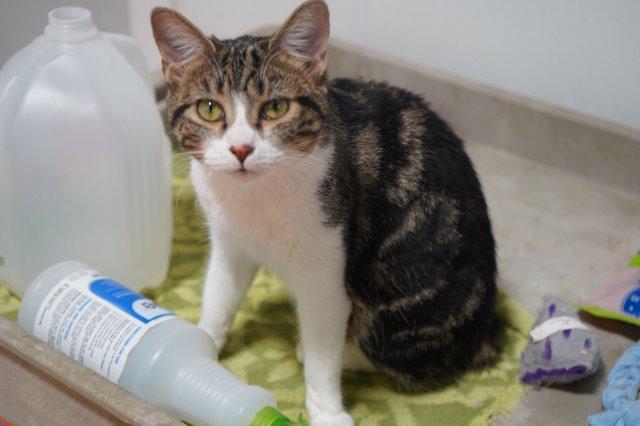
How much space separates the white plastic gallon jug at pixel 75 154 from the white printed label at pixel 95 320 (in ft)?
0.69

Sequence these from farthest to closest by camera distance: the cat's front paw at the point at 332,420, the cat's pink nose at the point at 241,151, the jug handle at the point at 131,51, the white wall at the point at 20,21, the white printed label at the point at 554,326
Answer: the white wall at the point at 20,21
the jug handle at the point at 131,51
the white printed label at the point at 554,326
the cat's front paw at the point at 332,420
the cat's pink nose at the point at 241,151

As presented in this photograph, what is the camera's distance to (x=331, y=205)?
1431 millimetres

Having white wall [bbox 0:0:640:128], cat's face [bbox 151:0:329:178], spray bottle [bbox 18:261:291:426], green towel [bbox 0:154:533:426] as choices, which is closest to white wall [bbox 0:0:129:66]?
white wall [bbox 0:0:640:128]

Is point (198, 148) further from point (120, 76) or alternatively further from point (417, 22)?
point (417, 22)

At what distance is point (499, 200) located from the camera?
222cm

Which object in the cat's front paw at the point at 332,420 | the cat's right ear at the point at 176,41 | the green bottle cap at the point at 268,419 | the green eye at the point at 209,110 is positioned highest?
the cat's right ear at the point at 176,41

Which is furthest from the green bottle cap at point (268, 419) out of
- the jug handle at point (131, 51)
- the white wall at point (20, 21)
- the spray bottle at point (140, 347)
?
the white wall at point (20, 21)

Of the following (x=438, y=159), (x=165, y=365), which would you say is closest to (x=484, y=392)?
(x=438, y=159)

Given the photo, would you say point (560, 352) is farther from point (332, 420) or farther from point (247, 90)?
point (247, 90)

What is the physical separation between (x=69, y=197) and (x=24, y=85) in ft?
0.78

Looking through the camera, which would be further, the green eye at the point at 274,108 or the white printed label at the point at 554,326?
the white printed label at the point at 554,326

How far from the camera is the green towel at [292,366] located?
162cm

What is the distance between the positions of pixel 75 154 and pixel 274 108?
1.85 feet

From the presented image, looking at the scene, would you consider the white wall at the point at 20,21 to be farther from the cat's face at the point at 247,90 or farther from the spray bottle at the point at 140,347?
the cat's face at the point at 247,90
